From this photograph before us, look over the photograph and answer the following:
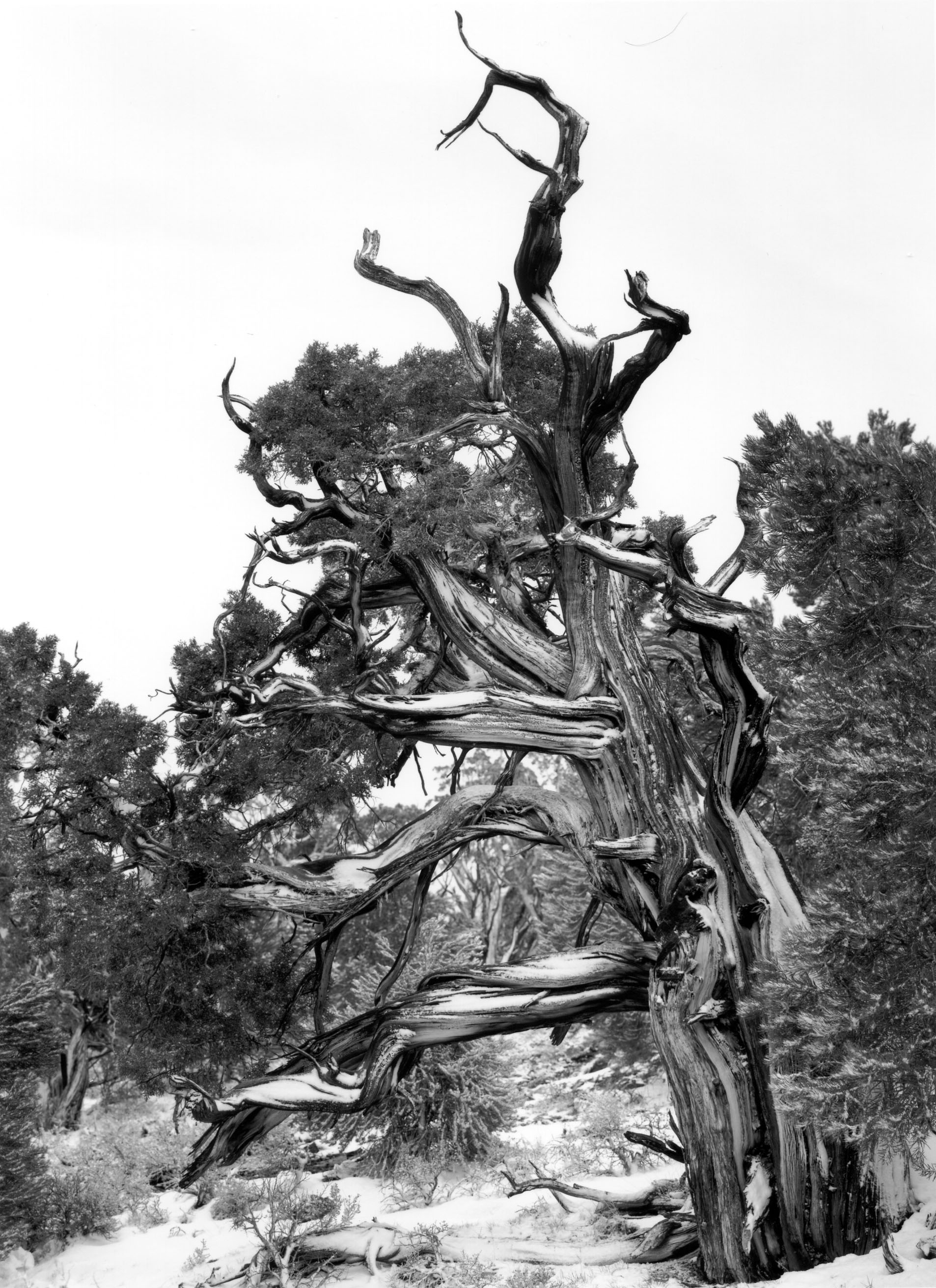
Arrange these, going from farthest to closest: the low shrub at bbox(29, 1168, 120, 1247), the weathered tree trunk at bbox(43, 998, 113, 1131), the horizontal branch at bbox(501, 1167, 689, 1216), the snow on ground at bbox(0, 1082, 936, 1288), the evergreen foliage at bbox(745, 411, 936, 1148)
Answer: the weathered tree trunk at bbox(43, 998, 113, 1131), the low shrub at bbox(29, 1168, 120, 1247), the horizontal branch at bbox(501, 1167, 689, 1216), the snow on ground at bbox(0, 1082, 936, 1288), the evergreen foliage at bbox(745, 411, 936, 1148)

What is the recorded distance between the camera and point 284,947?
384 inches

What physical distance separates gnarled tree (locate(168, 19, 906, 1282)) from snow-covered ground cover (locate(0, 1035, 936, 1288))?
0.73 meters

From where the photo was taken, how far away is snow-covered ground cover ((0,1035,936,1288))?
6.80 meters

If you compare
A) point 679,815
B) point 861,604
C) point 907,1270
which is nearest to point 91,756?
point 679,815

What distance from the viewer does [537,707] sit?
8.67 metres

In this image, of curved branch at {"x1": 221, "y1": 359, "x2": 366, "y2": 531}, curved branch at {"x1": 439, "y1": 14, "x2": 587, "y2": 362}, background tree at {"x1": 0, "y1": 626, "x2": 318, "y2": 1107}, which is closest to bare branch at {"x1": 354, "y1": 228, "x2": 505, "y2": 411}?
curved branch at {"x1": 439, "y1": 14, "x2": 587, "y2": 362}

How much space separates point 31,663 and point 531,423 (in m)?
5.25

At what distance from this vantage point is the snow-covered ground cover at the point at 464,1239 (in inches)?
268

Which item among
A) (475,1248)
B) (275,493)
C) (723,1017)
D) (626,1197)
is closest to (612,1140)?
(626,1197)

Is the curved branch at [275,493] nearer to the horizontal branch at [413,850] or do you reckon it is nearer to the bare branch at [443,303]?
the bare branch at [443,303]

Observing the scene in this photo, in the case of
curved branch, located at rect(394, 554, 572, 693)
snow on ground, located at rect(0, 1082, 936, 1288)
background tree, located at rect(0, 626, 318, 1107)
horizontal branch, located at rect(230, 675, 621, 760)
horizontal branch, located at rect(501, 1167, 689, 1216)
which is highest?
curved branch, located at rect(394, 554, 572, 693)

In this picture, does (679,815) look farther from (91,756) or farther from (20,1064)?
(20,1064)

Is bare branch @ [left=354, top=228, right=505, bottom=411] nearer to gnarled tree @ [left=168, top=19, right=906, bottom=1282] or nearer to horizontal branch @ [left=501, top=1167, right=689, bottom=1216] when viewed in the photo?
gnarled tree @ [left=168, top=19, right=906, bottom=1282]

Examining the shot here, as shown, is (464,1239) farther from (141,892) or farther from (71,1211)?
(71,1211)
